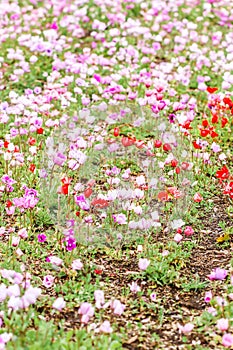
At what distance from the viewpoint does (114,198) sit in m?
4.94

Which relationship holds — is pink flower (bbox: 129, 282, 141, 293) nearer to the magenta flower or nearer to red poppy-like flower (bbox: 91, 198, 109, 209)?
the magenta flower

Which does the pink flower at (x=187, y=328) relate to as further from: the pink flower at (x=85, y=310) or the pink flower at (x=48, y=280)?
the pink flower at (x=48, y=280)

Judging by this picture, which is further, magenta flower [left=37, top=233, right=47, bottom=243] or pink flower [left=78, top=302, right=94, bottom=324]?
magenta flower [left=37, top=233, right=47, bottom=243]

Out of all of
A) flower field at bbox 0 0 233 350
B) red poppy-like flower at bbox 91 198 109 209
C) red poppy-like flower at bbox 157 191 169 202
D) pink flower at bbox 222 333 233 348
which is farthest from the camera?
red poppy-like flower at bbox 157 191 169 202

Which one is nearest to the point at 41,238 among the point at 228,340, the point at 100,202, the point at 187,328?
the point at 100,202

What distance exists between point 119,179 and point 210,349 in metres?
1.92

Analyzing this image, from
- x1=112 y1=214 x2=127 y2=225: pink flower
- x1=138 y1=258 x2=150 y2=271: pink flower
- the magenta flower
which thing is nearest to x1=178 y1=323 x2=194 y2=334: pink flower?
x1=138 y1=258 x2=150 y2=271: pink flower

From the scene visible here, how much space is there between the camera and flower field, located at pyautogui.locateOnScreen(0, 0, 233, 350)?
4133mm

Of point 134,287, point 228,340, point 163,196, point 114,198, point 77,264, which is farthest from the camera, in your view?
point 163,196

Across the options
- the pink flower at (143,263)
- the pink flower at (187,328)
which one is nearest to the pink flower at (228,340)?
the pink flower at (187,328)

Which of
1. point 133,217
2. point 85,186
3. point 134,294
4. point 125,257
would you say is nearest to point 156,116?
point 85,186

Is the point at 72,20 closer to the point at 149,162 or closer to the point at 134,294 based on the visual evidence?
the point at 149,162

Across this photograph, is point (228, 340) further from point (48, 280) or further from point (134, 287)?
point (48, 280)

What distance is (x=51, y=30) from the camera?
8.34m
